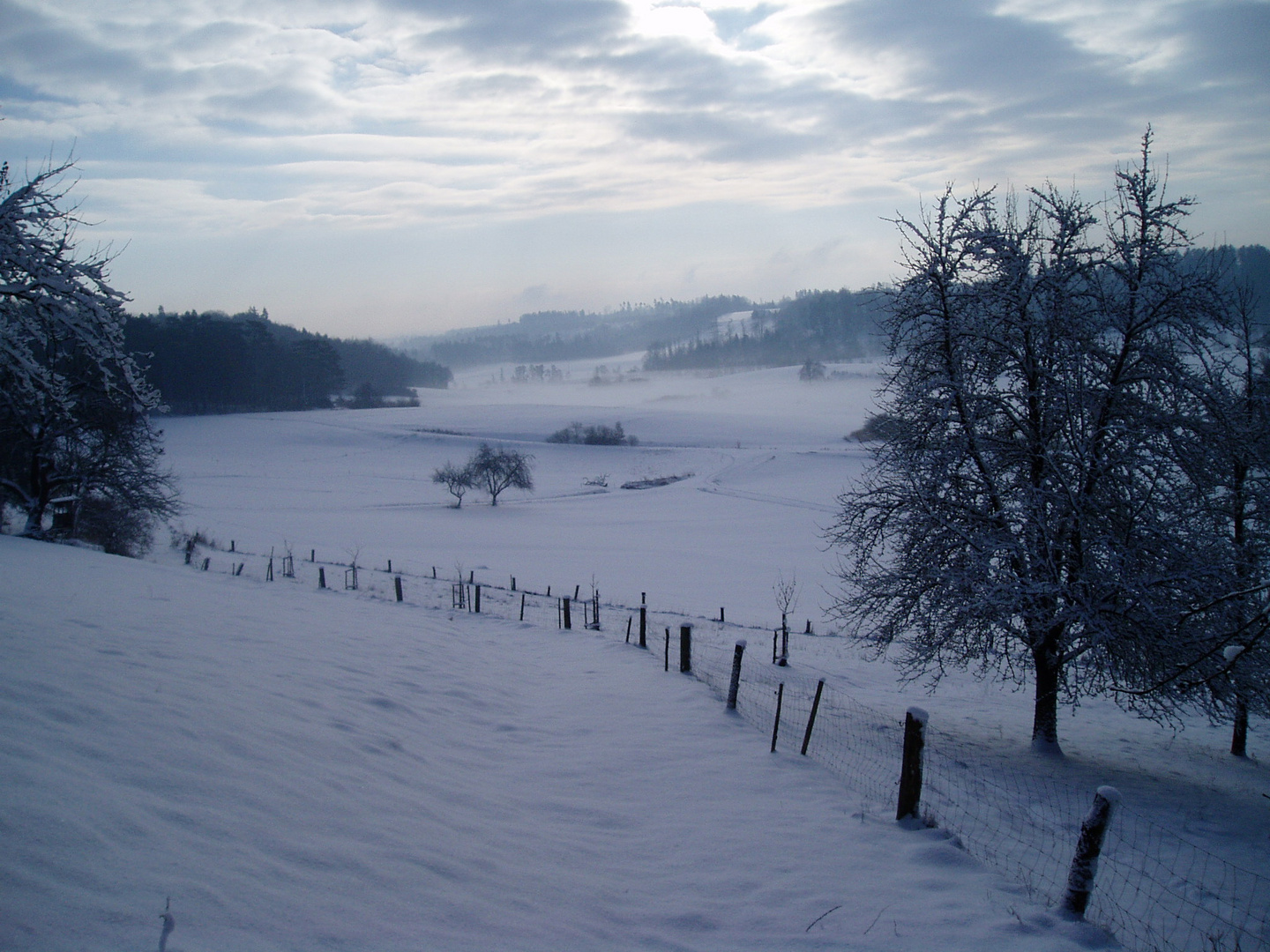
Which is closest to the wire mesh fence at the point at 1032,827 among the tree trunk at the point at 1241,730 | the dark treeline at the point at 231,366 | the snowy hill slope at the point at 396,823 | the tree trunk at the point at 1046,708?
the snowy hill slope at the point at 396,823

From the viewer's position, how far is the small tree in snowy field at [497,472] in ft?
177

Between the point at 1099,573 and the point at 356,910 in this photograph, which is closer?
the point at 356,910

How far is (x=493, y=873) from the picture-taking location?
16.7 feet

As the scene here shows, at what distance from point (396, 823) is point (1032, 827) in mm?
6621

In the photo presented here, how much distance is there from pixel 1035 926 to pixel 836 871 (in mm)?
1397

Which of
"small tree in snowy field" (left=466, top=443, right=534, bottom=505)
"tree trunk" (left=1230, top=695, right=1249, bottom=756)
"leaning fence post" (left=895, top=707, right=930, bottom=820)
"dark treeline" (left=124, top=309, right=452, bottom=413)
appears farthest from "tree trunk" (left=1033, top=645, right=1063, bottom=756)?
"dark treeline" (left=124, top=309, right=452, bottom=413)

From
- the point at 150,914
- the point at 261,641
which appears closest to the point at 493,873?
the point at 150,914

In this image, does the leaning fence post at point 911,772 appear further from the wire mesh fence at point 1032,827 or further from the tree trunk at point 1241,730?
the tree trunk at point 1241,730

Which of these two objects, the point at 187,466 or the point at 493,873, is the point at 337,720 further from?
the point at 187,466

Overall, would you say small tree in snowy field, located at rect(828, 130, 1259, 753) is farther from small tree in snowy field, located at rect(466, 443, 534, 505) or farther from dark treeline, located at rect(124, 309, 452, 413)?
dark treeline, located at rect(124, 309, 452, 413)

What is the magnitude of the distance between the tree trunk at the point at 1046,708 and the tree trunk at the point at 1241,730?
7.22 ft

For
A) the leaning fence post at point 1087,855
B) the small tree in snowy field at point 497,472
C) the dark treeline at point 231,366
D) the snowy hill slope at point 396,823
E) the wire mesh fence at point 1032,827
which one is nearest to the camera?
the snowy hill slope at point 396,823

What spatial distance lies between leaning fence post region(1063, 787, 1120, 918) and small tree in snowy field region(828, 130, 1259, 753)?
472 cm

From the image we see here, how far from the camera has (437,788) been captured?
6.53m
